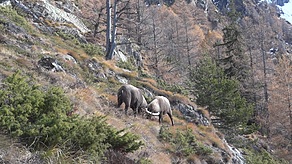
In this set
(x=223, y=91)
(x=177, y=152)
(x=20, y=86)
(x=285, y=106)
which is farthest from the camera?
(x=285, y=106)

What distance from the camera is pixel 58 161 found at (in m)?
4.86

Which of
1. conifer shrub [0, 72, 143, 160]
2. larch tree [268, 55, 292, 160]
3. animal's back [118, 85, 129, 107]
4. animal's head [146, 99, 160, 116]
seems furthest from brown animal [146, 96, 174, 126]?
larch tree [268, 55, 292, 160]

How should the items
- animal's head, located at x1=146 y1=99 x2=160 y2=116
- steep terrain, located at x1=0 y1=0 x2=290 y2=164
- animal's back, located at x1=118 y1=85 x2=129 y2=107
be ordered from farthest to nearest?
animal's head, located at x1=146 y1=99 x2=160 y2=116
animal's back, located at x1=118 y1=85 x2=129 y2=107
steep terrain, located at x1=0 y1=0 x2=290 y2=164

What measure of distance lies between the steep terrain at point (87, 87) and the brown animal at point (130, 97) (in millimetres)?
405

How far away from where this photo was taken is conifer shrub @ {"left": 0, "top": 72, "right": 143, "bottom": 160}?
15.9 ft

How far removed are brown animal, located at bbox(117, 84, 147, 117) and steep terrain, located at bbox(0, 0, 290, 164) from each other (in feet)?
1.33

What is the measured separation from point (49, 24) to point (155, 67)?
39.0 ft

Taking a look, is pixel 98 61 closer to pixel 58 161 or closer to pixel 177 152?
pixel 177 152

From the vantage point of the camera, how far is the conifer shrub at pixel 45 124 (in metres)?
4.85

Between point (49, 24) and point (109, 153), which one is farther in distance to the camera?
point (49, 24)

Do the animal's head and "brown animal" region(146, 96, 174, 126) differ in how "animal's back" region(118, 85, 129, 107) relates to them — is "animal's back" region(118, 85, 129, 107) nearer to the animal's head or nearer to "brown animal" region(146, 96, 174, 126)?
"brown animal" region(146, 96, 174, 126)

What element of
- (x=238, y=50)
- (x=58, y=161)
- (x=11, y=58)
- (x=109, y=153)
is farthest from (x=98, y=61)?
(x=238, y=50)

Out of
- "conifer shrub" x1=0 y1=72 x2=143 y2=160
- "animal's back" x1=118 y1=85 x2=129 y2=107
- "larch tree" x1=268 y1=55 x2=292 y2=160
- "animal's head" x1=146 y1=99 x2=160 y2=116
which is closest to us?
"conifer shrub" x1=0 y1=72 x2=143 y2=160

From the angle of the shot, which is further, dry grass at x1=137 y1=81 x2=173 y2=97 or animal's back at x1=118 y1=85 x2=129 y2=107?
dry grass at x1=137 y1=81 x2=173 y2=97
